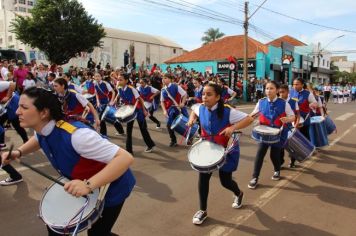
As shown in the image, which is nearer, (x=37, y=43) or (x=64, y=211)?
(x=64, y=211)

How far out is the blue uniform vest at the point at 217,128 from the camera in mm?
4820

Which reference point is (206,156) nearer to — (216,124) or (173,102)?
(216,124)

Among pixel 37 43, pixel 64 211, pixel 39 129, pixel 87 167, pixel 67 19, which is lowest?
pixel 64 211

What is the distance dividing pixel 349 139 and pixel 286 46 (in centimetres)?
3442

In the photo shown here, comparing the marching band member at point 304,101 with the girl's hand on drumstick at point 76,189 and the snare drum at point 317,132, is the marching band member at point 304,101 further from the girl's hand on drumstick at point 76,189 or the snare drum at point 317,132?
the girl's hand on drumstick at point 76,189

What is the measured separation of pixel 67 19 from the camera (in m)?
30.9

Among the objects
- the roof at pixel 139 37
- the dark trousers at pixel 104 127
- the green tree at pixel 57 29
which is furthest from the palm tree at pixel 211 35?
the dark trousers at pixel 104 127

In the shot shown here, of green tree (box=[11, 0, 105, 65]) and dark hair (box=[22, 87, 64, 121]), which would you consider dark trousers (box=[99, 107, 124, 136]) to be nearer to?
dark hair (box=[22, 87, 64, 121])

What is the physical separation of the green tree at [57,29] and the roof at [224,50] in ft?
58.9

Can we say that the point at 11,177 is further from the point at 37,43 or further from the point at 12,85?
the point at 37,43

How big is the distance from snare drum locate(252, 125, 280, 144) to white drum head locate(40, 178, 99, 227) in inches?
154

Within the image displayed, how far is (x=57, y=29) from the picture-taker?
29953 millimetres

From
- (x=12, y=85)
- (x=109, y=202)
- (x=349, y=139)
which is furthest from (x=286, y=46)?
(x=109, y=202)


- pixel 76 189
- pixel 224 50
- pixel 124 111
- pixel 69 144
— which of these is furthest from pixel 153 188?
pixel 224 50
